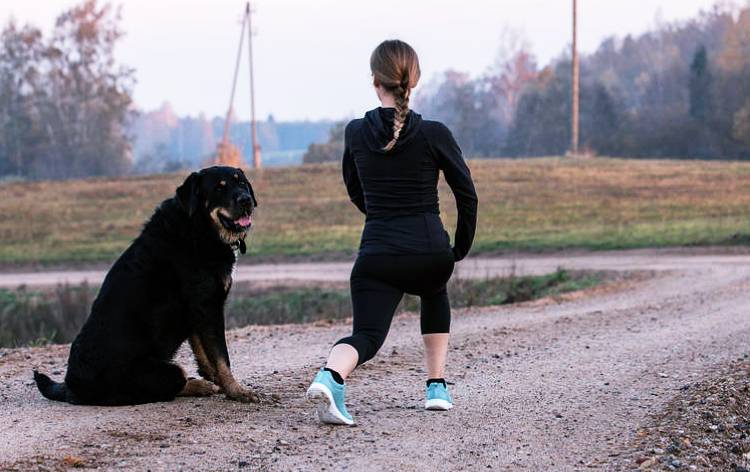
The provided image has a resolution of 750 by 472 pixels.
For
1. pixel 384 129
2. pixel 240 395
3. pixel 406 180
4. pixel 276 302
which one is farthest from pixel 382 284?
pixel 276 302

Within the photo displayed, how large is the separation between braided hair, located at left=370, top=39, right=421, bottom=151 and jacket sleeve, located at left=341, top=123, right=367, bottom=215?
37 centimetres

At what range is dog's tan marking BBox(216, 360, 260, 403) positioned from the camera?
734 centimetres

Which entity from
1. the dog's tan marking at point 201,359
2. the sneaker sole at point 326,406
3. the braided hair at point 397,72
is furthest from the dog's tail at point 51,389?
the braided hair at point 397,72

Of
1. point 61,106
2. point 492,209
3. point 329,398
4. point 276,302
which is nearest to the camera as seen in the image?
point 329,398

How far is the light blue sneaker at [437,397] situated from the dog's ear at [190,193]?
1.85 metres

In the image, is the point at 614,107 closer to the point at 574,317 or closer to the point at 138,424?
the point at 574,317

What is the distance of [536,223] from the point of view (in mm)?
32719

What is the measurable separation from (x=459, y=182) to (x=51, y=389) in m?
3.13

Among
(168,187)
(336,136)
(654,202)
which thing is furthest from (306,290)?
(336,136)

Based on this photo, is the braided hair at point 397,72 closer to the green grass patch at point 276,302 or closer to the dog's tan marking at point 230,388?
the dog's tan marking at point 230,388

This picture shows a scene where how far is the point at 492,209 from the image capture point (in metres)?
36.4

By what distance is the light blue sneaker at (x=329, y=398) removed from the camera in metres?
6.51

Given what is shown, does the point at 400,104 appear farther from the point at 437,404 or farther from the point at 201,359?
the point at 201,359

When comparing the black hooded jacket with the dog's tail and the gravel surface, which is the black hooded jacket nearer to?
the gravel surface
